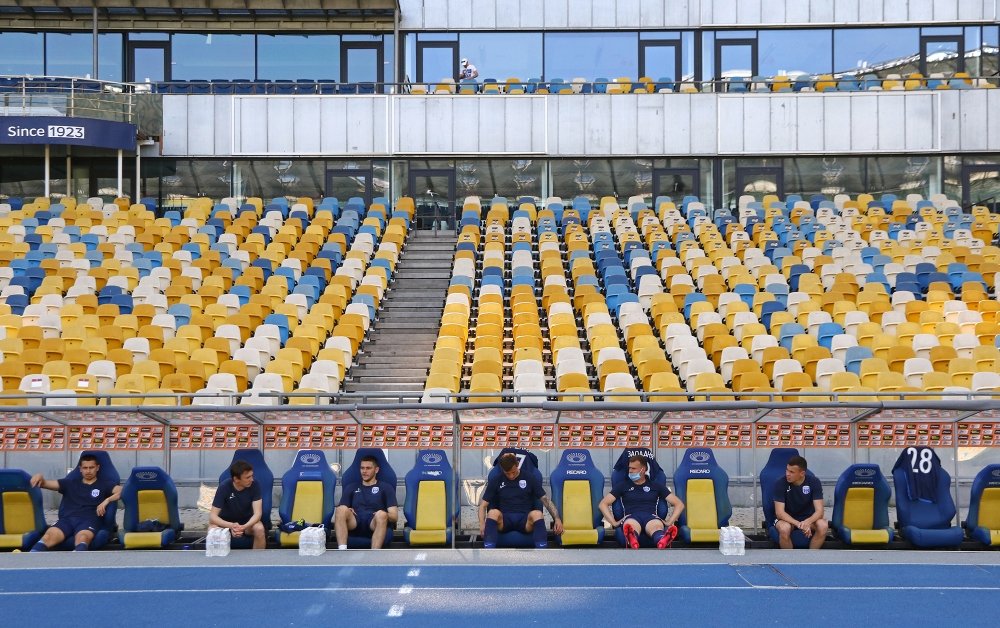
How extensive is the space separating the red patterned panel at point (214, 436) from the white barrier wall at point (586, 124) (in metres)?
17.0

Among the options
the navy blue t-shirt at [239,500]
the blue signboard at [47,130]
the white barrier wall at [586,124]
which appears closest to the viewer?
the navy blue t-shirt at [239,500]

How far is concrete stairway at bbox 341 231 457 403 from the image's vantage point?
18000 mm

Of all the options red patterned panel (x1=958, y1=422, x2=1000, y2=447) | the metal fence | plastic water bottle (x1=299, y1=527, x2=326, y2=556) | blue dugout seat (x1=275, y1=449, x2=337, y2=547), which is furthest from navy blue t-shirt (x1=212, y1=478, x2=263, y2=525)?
the metal fence

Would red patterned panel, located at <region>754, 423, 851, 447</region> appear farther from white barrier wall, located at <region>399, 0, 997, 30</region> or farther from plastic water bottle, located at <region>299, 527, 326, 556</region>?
white barrier wall, located at <region>399, 0, 997, 30</region>

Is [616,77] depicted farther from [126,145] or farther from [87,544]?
[87,544]

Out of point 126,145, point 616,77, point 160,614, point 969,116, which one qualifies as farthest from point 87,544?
point 969,116

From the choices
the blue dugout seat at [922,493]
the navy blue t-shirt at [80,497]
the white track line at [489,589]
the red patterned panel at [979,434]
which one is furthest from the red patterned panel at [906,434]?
the navy blue t-shirt at [80,497]

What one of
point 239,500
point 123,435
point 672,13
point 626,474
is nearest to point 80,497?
point 123,435

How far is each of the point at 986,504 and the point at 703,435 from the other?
9.89ft

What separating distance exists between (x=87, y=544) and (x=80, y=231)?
49.9 feet

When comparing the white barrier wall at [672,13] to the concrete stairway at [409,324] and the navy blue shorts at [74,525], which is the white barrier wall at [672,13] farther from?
the navy blue shorts at [74,525]

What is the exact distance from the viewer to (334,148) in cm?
2831

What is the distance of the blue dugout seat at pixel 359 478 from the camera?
36.2ft

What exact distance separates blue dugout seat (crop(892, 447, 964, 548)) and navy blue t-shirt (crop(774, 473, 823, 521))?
3.09ft
